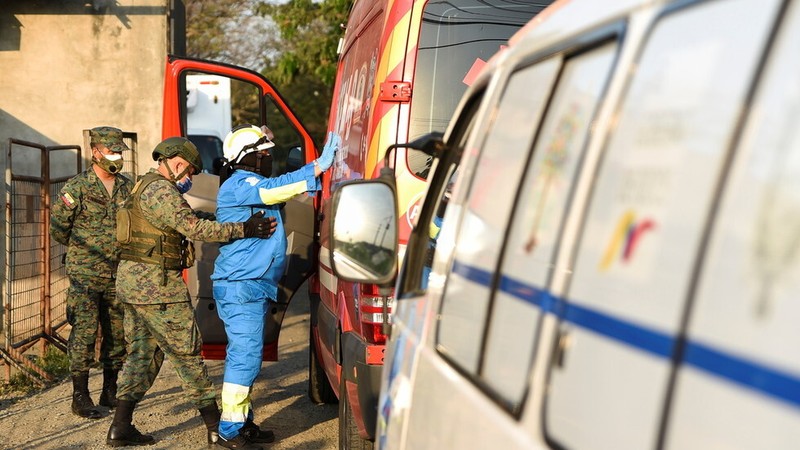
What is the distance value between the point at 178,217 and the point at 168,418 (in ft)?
5.78

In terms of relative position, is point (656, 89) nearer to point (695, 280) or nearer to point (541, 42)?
point (695, 280)

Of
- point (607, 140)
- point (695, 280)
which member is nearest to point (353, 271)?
point (607, 140)

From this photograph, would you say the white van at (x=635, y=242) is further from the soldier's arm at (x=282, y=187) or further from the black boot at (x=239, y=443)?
the black boot at (x=239, y=443)

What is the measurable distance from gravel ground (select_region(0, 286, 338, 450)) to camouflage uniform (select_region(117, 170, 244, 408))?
17.2 inches

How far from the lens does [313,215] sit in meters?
7.50

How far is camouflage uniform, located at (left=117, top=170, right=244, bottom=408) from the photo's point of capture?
6.15 meters

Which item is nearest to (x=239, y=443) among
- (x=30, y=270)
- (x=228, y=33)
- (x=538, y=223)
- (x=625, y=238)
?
(x=30, y=270)

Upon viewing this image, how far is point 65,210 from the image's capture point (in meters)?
7.55

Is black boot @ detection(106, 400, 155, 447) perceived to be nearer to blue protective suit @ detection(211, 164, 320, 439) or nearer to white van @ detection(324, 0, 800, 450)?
blue protective suit @ detection(211, 164, 320, 439)

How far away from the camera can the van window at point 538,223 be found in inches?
66.5

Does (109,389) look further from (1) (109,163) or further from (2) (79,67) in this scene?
(2) (79,67)

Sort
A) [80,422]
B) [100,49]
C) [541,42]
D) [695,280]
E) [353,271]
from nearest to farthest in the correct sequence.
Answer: [695,280] < [541,42] < [353,271] < [80,422] < [100,49]

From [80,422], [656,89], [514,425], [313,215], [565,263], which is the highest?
[656,89]

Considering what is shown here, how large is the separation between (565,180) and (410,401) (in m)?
1.04
